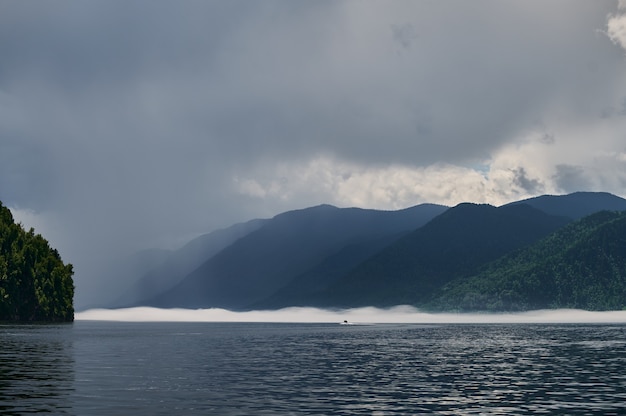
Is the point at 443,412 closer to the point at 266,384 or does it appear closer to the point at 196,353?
the point at 266,384

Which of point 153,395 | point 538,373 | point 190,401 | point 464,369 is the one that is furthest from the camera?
point 464,369

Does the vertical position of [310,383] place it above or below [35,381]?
below

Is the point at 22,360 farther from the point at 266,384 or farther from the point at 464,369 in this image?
the point at 464,369

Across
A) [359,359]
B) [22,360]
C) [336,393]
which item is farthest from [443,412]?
[22,360]

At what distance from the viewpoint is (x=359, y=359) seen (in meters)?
91.4

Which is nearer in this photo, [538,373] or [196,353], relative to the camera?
[538,373]

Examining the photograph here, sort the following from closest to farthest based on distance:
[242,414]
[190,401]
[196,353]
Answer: [242,414] < [190,401] < [196,353]

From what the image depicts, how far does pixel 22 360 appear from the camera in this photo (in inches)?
3344

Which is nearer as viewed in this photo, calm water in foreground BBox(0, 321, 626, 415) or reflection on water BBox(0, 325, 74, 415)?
reflection on water BBox(0, 325, 74, 415)

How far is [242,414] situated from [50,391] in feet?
59.3

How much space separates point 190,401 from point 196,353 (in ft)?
177

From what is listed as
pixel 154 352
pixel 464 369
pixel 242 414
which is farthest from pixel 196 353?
pixel 242 414

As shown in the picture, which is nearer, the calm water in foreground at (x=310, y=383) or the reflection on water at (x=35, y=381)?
the reflection on water at (x=35, y=381)

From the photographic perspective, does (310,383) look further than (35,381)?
No
